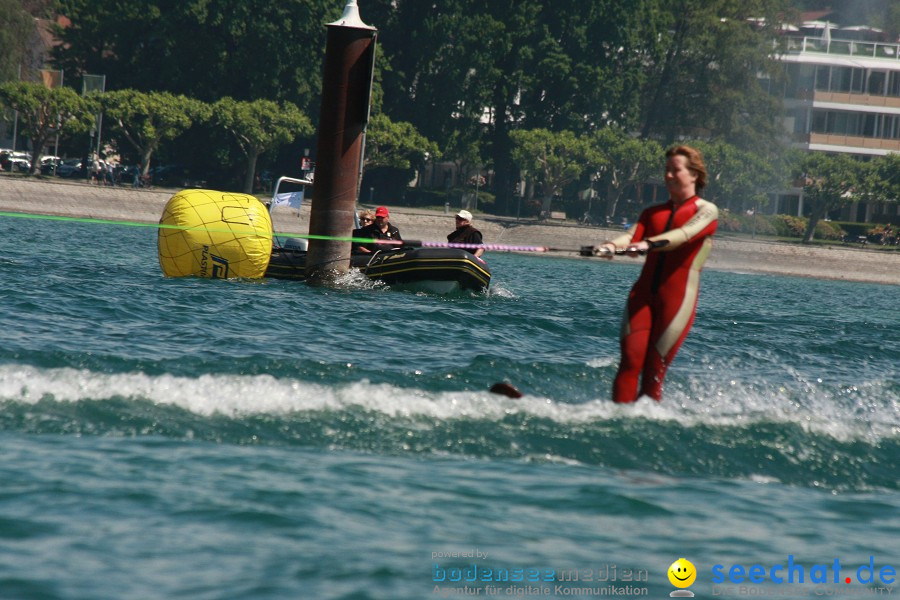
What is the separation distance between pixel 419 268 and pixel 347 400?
10.3 meters

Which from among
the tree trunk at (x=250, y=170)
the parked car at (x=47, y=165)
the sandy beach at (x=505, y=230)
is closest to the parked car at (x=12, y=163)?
the parked car at (x=47, y=165)

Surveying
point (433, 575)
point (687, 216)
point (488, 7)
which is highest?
point (488, 7)

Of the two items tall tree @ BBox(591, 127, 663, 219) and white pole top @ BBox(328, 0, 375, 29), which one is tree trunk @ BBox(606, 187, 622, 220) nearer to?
tall tree @ BBox(591, 127, 663, 219)

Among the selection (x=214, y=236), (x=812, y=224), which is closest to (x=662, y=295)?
(x=214, y=236)

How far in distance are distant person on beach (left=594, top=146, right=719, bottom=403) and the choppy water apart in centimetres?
39

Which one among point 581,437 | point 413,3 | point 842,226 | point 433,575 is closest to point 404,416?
point 581,437

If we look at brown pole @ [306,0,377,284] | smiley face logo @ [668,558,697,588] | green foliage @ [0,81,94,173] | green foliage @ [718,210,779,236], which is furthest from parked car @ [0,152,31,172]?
smiley face logo @ [668,558,697,588]

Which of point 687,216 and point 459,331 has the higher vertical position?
point 687,216

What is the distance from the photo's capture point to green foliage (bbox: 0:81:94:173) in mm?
58125

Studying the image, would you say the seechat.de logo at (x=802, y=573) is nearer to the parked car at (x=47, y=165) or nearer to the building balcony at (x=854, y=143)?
the parked car at (x=47, y=165)

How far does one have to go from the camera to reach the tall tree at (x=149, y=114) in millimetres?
58719

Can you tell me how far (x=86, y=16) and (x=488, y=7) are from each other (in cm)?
2165

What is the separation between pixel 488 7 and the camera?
67.4m

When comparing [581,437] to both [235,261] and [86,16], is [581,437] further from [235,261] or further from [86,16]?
[86,16]
